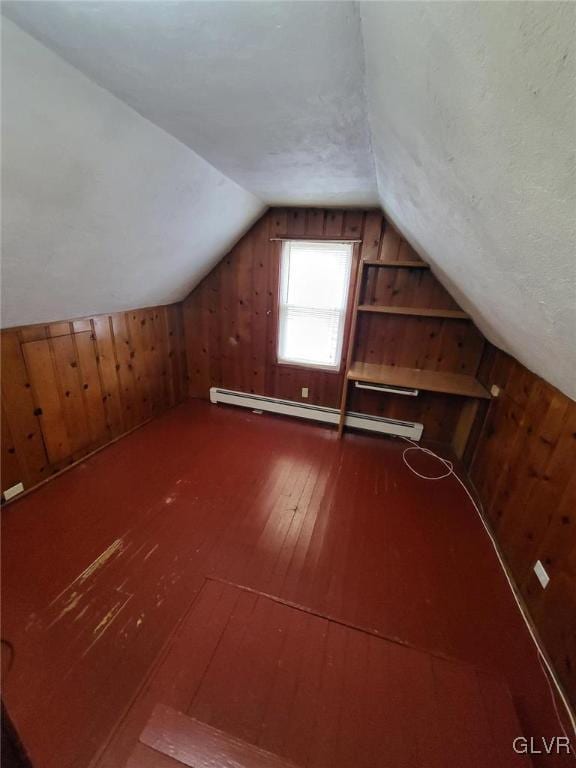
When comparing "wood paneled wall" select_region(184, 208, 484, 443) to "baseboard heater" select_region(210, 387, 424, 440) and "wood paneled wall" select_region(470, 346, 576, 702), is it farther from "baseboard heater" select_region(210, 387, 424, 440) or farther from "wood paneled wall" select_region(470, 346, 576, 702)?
"wood paneled wall" select_region(470, 346, 576, 702)

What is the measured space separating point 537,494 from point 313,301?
2.24 metres

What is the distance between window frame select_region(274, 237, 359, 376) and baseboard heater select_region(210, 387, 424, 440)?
0.40 meters

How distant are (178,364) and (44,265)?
191 cm

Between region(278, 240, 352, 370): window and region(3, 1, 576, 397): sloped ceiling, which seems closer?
region(3, 1, 576, 397): sloped ceiling

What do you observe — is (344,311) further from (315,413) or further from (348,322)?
→ (315,413)

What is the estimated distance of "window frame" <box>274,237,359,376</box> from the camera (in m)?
2.79

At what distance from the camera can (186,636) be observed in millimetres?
1330

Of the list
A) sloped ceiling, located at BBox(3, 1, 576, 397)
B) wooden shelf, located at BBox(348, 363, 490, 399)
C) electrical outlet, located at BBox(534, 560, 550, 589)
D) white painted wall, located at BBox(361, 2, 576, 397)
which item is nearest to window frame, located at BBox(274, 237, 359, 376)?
wooden shelf, located at BBox(348, 363, 490, 399)

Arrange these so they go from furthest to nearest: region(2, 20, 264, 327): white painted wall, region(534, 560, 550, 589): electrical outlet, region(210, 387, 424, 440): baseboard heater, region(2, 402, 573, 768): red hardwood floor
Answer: region(210, 387, 424, 440): baseboard heater, region(534, 560, 550, 589): electrical outlet, region(2, 402, 573, 768): red hardwood floor, region(2, 20, 264, 327): white painted wall

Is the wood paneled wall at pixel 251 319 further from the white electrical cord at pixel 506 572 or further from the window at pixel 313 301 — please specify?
the white electrical cord at pixel 506 572

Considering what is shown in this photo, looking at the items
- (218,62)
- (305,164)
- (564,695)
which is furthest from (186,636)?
(305,164)

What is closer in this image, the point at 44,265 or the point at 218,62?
the point at 218,62

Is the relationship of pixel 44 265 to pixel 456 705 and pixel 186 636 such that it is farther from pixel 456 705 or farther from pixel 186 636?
pixel 456 705

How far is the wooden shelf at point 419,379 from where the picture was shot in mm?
2486
